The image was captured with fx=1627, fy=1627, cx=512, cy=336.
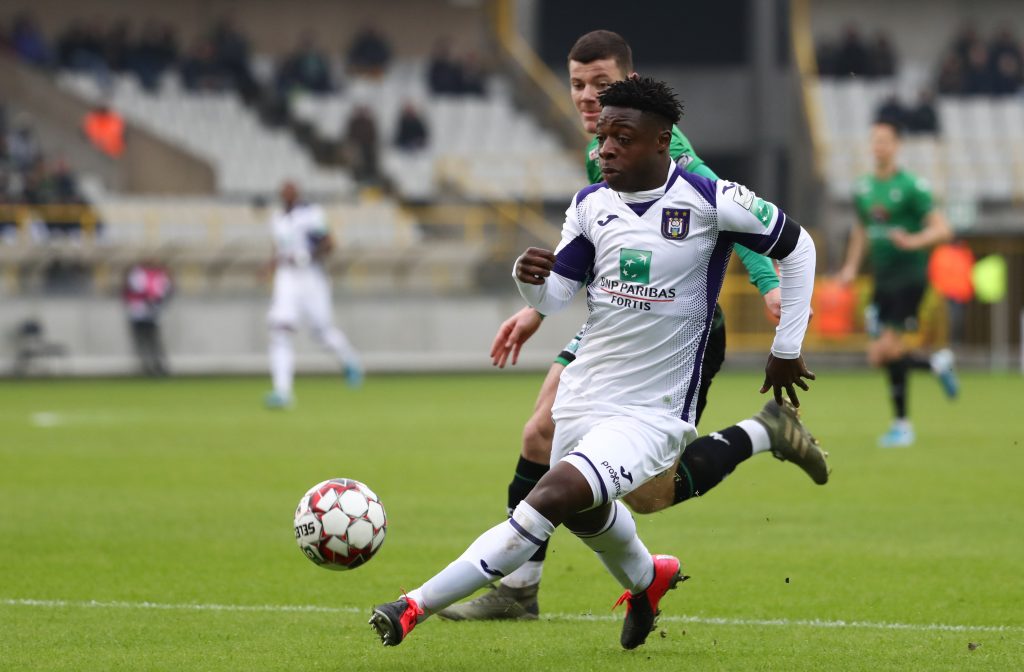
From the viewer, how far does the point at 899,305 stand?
13.6m

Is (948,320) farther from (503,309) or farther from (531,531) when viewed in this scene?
A: (531,531)

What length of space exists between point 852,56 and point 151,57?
50.7ft

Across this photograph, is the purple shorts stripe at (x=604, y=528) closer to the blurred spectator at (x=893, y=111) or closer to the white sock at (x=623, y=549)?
the white sock at (x=623, y=549)

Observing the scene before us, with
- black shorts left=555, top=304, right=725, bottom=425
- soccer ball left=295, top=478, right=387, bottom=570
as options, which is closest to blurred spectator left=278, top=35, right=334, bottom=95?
black shorts left=555, top=304, right=725, bottom=425

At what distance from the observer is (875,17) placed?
3991cm

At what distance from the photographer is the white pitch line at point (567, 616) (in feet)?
20.2

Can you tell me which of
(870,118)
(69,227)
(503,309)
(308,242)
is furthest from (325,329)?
(870,118)

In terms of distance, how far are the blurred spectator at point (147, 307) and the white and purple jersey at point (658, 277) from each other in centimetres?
2134

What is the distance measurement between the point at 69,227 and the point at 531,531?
25.3 m

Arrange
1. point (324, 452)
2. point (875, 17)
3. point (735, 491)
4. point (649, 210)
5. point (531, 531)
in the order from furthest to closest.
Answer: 1. point (875, 17)
2. point (324, 452)
3. point (735, 491)
4. point (649, 210)
5. point (531, 531)

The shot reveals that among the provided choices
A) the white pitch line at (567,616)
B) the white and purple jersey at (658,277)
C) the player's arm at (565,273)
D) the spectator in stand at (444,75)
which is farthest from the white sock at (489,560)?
the spectator in stand at (444,75)

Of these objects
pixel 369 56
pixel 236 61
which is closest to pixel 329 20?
pixel 369 56

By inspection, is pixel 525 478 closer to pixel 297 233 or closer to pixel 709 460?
pixel 709 460

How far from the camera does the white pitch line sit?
20.2ft
